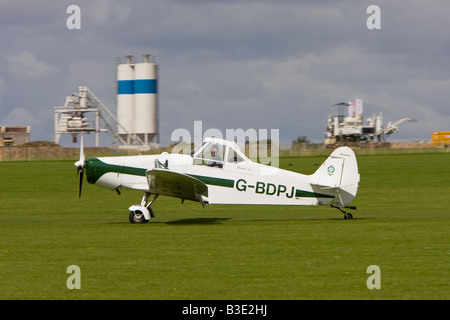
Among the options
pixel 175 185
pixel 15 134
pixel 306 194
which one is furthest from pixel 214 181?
pixel 15 134

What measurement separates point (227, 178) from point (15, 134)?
78372 millimetres

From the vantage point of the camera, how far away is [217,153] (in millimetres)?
15773

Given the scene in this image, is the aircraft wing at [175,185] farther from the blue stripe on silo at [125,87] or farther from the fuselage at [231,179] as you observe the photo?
the blue stripe on silo at [125,87]

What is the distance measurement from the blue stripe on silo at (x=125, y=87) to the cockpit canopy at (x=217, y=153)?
56679 mm

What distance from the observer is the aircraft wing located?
49.2 ft

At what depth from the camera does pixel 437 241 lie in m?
12.4

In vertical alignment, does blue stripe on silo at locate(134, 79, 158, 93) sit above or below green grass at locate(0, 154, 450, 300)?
above

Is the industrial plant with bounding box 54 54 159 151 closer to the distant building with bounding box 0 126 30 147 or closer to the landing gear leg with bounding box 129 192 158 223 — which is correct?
the distant building with bounding box 0 126 30 147

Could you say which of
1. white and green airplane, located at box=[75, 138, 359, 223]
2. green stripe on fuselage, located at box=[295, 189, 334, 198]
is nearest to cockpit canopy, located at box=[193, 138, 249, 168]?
white and green airplane, located at box=[75, 138, 359, 223]

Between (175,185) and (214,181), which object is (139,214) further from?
(214,181)

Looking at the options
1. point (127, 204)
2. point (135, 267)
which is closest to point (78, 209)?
point (127, 204)

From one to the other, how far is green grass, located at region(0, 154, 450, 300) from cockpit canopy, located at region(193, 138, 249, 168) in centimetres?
153

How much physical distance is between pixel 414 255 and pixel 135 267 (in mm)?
4477
